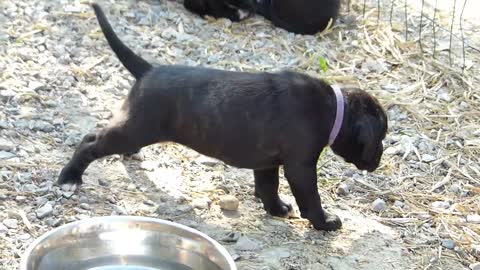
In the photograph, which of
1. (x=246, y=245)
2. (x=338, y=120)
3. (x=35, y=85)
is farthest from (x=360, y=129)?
(x=35, y=85)

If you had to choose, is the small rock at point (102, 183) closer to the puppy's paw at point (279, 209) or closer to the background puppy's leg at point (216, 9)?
the puppy's paw at point (279, 209)

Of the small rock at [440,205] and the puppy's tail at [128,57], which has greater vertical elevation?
the puppy's tail at [128,57]

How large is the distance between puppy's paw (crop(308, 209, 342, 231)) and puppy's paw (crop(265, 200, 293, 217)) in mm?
217

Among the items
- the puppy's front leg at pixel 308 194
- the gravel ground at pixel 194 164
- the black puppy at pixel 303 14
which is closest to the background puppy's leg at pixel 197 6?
the gravel ground at pixel 194 164

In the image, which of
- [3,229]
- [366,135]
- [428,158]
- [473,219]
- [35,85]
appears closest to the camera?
[3,229]

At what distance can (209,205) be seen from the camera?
4.80 meters

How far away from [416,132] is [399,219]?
1.17m

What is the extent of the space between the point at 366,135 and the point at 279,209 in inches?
24.3

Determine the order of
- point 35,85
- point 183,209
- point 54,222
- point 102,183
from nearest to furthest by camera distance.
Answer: point 54,222
point 183,209
point 102,183
point 35,85

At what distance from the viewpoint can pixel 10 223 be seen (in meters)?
4.30

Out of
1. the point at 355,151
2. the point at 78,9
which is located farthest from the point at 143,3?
the point at 355,151

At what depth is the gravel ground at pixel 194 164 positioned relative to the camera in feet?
14.8

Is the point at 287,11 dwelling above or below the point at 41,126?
above

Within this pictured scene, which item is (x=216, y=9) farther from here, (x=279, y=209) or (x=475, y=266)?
(x=475, y=266)
